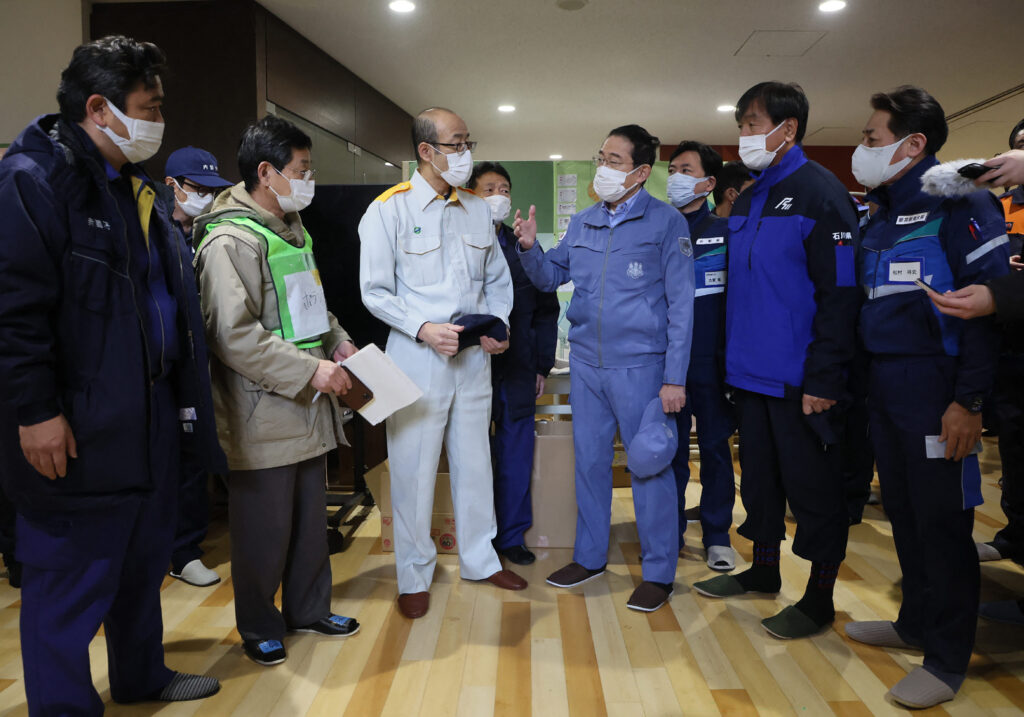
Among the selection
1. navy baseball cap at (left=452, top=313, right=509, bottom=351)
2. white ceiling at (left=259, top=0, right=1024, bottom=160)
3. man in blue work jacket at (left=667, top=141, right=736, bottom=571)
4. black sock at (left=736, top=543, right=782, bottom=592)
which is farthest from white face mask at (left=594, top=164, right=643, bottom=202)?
white ceiling at (left=259, top=0, right=1024, bottom=160)

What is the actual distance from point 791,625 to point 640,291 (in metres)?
1.22

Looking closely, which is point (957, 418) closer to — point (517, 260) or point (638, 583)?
point (638, 583)

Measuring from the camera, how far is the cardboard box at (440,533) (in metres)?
3.03

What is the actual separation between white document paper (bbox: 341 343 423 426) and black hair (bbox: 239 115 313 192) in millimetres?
635

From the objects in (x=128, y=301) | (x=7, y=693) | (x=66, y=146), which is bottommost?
(x=7, y=693)

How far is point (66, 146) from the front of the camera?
1523 mm

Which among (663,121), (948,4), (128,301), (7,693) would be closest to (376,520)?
(7,693)

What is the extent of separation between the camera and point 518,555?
9.61 ft

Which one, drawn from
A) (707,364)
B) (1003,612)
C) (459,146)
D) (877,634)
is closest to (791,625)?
(877,634)

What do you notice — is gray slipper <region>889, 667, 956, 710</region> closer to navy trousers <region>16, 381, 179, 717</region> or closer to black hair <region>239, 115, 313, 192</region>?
navy trousers <region>16, 381, 179, 717</region>

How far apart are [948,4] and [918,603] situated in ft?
15.4

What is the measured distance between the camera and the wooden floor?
1.89m

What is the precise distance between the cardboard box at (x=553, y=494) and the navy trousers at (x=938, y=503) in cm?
135

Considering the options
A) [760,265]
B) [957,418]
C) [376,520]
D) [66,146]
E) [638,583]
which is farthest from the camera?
[376,520]
